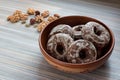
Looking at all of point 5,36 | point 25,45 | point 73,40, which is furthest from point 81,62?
point 5,36

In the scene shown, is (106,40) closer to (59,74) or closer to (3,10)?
(59,74)

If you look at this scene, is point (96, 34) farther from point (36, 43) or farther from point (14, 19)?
point (14, 19)

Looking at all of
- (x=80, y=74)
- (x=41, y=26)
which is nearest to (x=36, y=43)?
(x=41, y=26)

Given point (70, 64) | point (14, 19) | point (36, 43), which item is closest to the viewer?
point (70, 64)

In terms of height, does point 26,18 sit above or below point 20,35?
above

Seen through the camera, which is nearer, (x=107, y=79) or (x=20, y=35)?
(x=107, y=79)

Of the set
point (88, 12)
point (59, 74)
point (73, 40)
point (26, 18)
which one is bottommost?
point (59, 74)

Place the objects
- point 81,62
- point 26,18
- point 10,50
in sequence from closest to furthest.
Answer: point 81,62 → point 10,50 → point 26,18

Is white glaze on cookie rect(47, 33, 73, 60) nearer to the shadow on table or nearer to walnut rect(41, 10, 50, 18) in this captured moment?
the shadow on table
